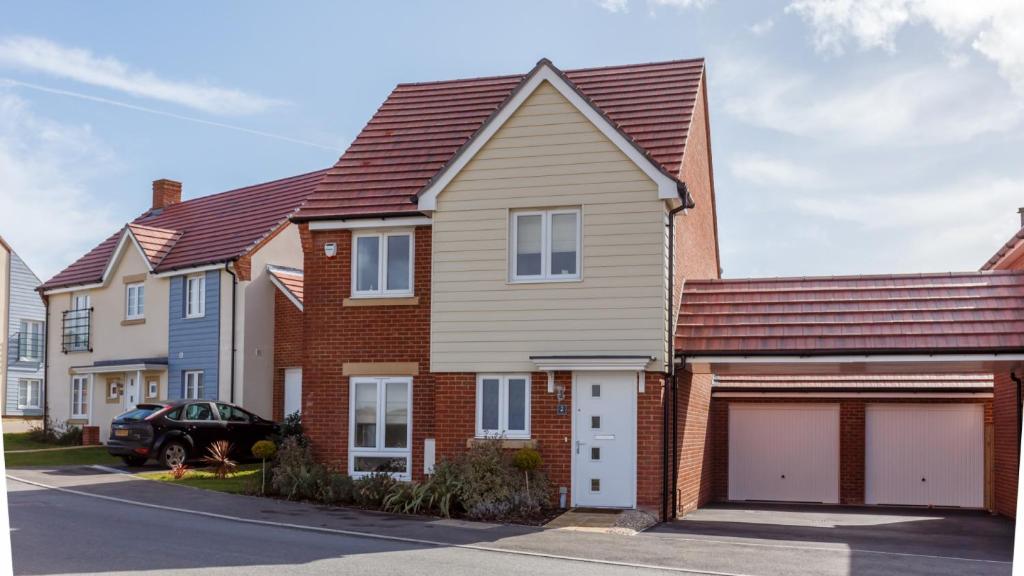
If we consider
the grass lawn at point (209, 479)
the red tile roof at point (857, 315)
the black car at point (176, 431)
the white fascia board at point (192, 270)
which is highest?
the white fascia board at point (192, 270)

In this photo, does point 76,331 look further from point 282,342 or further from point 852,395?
point 852,395

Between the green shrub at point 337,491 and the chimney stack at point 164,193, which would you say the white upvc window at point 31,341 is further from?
the green shrub at point 337,491

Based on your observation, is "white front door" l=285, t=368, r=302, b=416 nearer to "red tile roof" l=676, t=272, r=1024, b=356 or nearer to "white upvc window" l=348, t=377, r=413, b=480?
"white upvc window" l=348, t=377, r=413, b=480

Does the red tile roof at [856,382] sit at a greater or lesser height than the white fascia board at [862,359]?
lesser

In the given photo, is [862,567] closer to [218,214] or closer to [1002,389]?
[1002,389]

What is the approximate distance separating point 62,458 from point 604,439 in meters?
15.6

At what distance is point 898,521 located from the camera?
20500mm

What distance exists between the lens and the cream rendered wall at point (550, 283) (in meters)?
19.0

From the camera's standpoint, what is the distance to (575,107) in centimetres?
1962

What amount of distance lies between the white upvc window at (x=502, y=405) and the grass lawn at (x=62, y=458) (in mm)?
10830

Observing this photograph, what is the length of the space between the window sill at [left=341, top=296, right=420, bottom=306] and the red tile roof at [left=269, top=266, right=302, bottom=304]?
811 centimetres

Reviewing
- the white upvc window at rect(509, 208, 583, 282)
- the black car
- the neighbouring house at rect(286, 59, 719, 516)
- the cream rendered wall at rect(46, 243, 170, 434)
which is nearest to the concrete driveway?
the neighbouring house at rect(286, 59, 719, 516)

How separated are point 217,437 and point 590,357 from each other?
10.9m

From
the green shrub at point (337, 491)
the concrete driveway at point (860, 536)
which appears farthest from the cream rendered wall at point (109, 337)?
the concrete driveway at point (860, 536)
